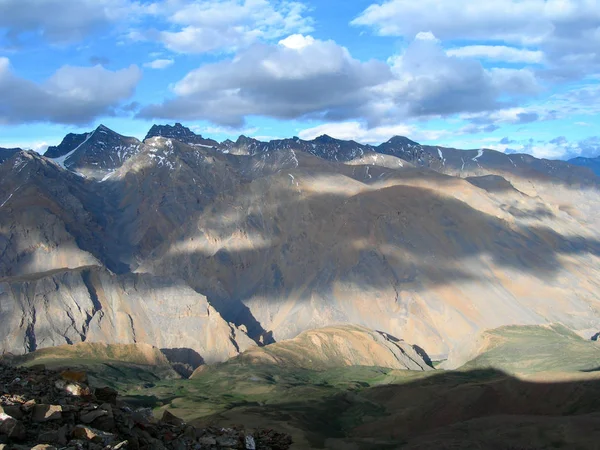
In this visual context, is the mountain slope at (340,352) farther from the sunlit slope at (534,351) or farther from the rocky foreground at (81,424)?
the rocky foreground at (81,424)

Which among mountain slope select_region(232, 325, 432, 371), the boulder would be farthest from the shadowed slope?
the boulder

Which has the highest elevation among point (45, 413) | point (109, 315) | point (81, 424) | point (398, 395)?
point (45, 413)

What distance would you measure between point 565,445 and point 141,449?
56.3 meters

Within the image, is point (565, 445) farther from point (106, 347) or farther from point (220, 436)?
point (106, 347)

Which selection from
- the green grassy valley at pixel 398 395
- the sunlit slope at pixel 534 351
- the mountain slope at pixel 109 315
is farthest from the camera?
the mountain slope at pixel 109 315

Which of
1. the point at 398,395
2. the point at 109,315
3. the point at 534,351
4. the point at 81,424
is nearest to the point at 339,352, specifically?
the point at 534,351

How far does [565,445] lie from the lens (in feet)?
216

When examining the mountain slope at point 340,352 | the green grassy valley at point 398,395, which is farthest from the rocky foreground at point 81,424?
the mountain slope at point 340,352

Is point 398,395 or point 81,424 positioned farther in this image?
point 398,395

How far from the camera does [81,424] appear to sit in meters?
22.1

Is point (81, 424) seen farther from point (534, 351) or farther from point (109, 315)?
point (109, 315)

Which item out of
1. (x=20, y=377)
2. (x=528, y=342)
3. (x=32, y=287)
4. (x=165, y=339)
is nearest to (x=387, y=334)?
(x=528, y=342)

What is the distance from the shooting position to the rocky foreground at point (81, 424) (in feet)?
65.9

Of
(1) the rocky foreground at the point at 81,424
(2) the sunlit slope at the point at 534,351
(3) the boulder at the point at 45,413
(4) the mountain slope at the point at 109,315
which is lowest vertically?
(2) the sunlit slope at the point at 534,351
